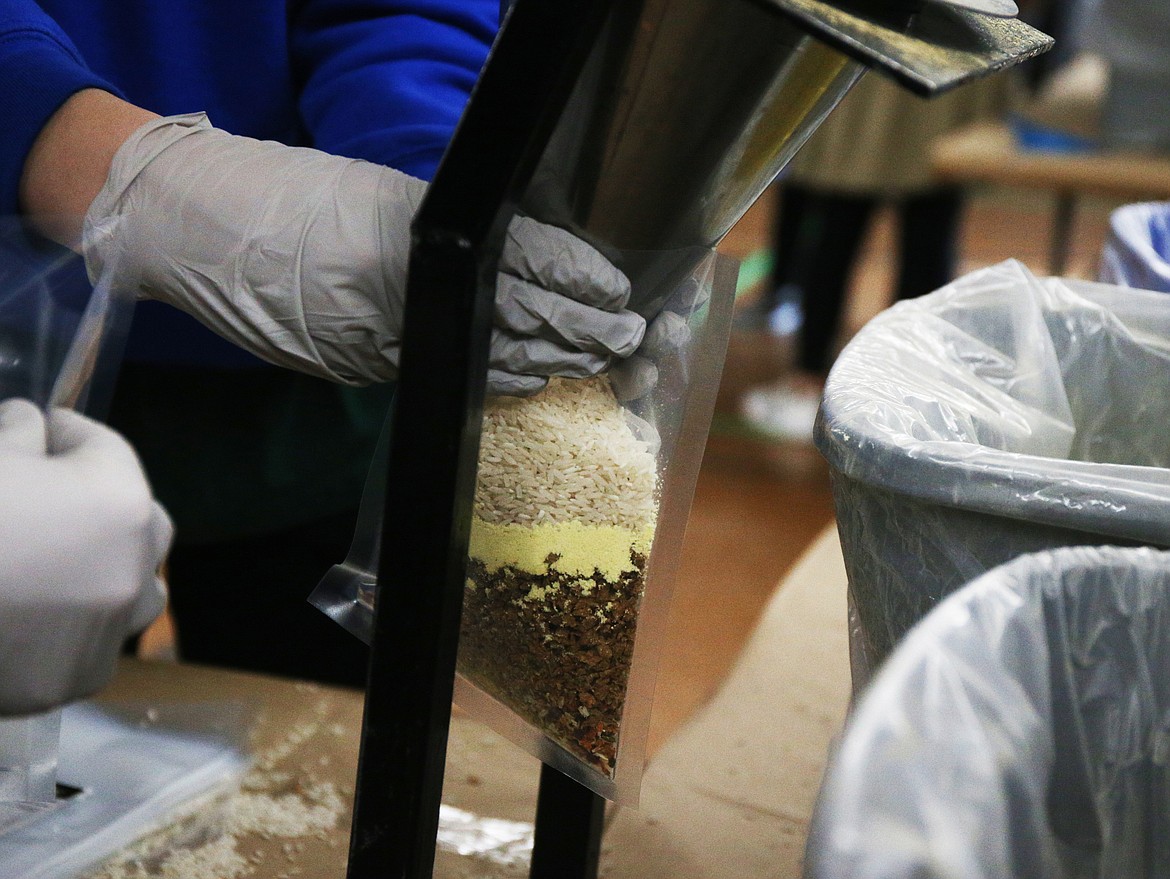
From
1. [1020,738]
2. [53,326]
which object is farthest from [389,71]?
[1020,738]

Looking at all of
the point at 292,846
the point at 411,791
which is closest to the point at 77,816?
the point at 292,846

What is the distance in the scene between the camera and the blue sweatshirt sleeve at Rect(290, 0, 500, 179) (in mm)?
786

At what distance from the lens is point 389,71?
2.71 ft

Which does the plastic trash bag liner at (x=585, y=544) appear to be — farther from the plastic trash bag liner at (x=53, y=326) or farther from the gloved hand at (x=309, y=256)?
the plastic trash bag liner at (x=53, y=326)

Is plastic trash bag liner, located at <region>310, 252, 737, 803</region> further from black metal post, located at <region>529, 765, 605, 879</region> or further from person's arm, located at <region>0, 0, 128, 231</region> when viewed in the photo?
person's arm, located at <region>0, 0, 128, 231</region>

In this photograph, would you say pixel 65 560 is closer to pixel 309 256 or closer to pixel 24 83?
pixel 309 256

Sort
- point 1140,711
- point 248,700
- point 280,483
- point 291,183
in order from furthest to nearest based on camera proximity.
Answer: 1. point 280,483
2. point 248,700
3. point 291,183
4. point 1140,711

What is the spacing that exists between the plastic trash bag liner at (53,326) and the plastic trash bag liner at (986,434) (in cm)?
35

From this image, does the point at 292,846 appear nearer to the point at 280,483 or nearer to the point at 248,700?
the point at 248,700

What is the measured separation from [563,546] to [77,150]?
1.08 feet

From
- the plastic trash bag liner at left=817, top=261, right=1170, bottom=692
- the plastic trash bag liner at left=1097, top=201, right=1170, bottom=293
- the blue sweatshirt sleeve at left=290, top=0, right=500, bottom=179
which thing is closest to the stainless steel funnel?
the plastic trash bag liner at left=817, top=261, right=1170, bottom=692

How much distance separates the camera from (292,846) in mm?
726

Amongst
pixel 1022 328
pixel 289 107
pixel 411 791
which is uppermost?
pixel 289 107

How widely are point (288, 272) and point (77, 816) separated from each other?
1.30ft
